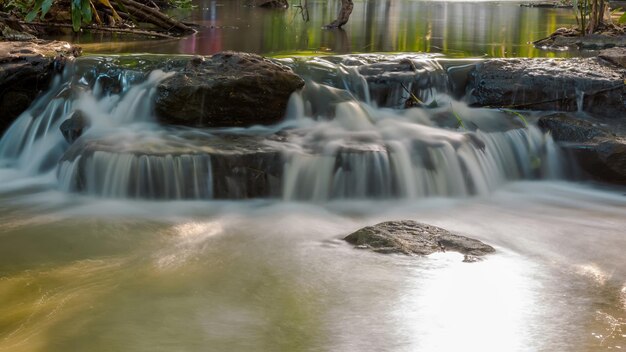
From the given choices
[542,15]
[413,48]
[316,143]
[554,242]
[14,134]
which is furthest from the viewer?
[542,15]

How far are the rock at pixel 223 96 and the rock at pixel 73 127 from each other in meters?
0.67

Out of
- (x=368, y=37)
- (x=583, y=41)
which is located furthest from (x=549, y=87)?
(x=368, y=37)

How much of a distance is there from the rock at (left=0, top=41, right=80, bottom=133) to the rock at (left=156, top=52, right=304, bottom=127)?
4.46 feet

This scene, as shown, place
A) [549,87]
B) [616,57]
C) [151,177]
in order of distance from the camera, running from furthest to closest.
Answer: [616,57] → [549,87] → [151,177]

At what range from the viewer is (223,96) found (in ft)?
21.7

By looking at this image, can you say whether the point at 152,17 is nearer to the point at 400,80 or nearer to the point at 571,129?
the point at 400,80

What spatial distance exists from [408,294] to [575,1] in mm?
8263

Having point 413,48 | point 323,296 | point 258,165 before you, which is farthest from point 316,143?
point 413,48

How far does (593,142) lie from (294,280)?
3.68 metres

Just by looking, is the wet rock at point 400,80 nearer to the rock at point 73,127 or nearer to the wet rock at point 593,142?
the wet rock at point 593,142

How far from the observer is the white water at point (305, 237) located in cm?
349

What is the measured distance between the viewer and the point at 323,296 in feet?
12.9

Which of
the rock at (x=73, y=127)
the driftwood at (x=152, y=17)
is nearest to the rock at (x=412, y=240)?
the rock at (x=73, y=127)

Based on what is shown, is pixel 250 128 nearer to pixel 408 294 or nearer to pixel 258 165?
pixel 258 165
